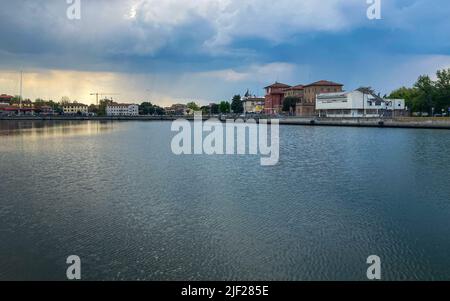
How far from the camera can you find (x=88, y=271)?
27.0 ft

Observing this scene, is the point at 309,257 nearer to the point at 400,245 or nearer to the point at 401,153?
the point at 400,245

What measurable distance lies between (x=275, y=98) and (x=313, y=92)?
23839mm

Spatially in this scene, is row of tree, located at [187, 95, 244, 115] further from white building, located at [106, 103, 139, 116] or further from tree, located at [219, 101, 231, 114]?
white building, located at [106, 103, 139, 116]

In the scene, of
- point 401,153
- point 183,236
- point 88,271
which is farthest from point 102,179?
point 401,153

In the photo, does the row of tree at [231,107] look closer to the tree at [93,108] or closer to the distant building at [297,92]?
the distant building at [297,92]

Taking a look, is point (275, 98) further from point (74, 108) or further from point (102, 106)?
point (74, 108)

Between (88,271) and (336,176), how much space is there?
46.3 ft

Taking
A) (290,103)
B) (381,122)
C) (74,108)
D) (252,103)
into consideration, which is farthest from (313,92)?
(74,108)

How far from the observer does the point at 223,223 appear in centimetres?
1143

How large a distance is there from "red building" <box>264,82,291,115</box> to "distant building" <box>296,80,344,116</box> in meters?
17.1

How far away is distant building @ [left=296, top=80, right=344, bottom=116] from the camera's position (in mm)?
107938

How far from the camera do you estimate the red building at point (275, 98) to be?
427ft

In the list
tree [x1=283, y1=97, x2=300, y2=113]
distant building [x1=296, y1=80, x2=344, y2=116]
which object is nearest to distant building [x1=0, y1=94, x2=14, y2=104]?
tree [x1=283, y1=97, x2=300, y2=113]

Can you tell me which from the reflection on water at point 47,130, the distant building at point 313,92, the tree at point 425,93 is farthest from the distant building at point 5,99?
the tree at point 425,93
